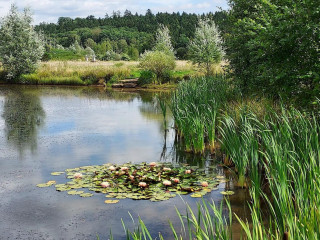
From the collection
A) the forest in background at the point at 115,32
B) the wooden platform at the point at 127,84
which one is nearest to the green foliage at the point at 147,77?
the wooden platform at the point at 127,84

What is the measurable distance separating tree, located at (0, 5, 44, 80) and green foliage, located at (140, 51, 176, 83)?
24.9ft

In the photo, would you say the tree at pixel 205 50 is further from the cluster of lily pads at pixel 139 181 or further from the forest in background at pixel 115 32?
the forest in background at pixel 115 32

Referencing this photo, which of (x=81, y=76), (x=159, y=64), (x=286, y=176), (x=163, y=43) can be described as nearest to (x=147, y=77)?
(x=159, y=64)

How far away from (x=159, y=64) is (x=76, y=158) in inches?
686

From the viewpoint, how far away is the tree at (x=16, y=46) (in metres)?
27.2

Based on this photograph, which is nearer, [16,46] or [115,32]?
[16,46]

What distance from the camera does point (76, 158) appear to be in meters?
8.61

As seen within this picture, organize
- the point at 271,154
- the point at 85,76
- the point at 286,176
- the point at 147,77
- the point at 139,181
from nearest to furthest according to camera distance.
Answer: the point at 286,176
the point at 271,154
the point at 139,181
the point at 147,77
the point at 85,76

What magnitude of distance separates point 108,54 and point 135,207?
47.8 m

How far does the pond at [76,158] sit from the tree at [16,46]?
9728 millimetres

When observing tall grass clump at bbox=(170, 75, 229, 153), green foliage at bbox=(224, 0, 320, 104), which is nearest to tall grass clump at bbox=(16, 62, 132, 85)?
tall grass clump at bbox=(170, 75, 229, 153)

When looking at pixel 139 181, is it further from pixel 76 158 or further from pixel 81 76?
pixel 81 76

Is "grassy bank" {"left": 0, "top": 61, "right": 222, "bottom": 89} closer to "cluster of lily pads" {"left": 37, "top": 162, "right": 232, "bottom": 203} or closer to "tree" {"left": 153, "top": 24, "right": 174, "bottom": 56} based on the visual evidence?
"tree" {"left": 153, "top": 24, "right": 174, "bottom": 56}

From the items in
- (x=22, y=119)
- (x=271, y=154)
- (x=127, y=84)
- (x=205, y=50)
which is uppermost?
(x=205, y=50)
